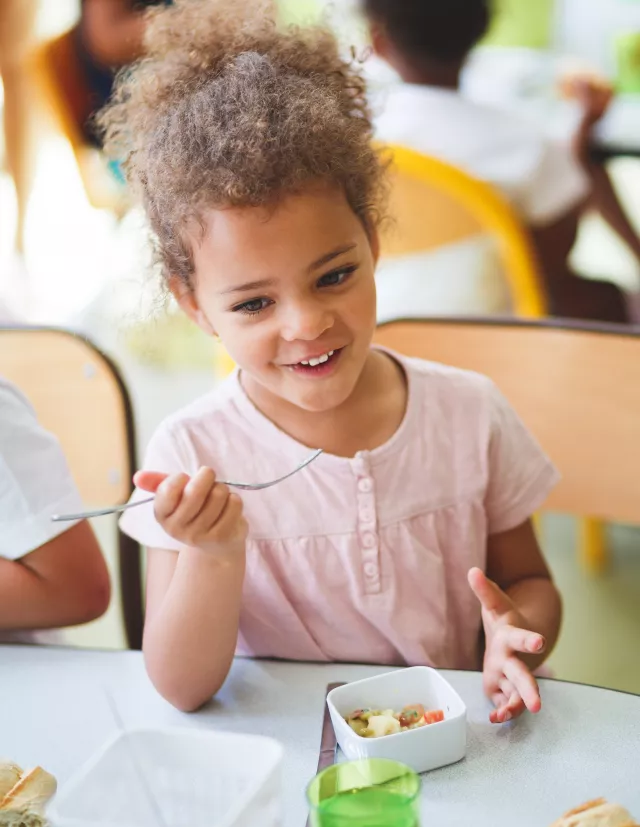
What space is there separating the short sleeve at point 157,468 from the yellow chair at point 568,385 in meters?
0.37

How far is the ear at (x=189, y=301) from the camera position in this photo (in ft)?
3.28

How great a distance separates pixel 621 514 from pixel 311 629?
445mm

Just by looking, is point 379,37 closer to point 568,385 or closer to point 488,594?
point 568,385

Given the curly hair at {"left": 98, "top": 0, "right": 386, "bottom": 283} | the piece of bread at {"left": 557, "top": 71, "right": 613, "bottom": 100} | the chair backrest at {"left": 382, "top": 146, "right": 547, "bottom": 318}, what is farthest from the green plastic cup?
the piece of bread at {"left": 557, "top": 71, "right": 613, "bottom": 100}

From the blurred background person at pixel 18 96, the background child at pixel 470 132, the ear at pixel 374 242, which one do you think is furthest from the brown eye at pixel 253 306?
the blurred background person at pixel 18 96

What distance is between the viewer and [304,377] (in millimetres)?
948

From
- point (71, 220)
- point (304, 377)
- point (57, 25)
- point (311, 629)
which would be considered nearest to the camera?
point (304, 377)

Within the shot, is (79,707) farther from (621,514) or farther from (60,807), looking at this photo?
(621,514)

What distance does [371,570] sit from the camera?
3.39 feet

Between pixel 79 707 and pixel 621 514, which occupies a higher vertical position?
pixel 79 707

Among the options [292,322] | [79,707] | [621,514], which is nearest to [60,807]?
[79,707]

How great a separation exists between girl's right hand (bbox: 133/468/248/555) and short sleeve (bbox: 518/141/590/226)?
145 centimetres

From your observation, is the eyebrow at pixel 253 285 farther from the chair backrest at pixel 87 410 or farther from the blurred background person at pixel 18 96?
the blurred background person at pixel 18 96

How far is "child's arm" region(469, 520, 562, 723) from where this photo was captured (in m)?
0.80
